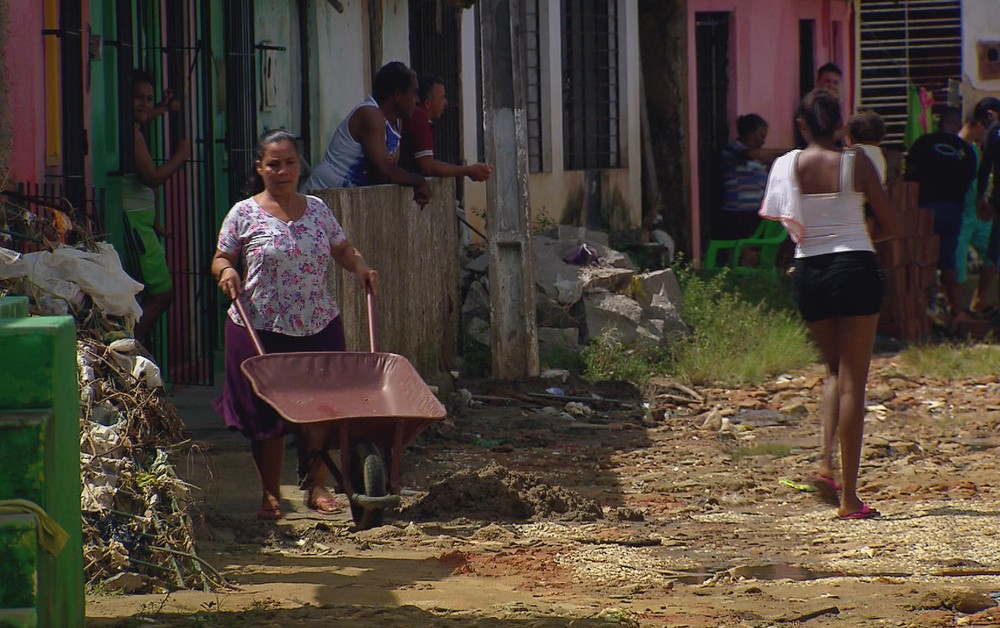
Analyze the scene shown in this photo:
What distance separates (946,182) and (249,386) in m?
9.45

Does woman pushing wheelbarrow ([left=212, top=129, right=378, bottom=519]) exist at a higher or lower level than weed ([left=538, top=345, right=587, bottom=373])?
higher

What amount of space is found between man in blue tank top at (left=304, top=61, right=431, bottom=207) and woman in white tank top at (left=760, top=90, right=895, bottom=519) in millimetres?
2756

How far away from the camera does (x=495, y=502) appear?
22.8 feet

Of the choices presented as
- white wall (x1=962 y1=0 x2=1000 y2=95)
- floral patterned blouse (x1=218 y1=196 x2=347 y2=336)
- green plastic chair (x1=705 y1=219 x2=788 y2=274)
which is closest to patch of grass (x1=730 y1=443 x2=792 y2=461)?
floral patterned blouse (x1=218 y1=196 x2=347 y2=336)

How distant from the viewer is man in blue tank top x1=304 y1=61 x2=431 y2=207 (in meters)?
8.88

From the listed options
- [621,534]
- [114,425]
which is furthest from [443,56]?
[114,425]

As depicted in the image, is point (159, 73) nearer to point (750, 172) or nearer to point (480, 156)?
point (480, 156)

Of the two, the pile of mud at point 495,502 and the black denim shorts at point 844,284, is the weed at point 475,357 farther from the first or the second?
the black denim shorts at point 844,284

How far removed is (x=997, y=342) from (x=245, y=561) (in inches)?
379

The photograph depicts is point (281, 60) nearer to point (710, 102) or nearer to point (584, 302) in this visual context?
point (584, 302)

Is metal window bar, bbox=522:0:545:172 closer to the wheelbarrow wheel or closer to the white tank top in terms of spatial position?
the white tank top

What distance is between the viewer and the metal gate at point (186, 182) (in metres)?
9.54

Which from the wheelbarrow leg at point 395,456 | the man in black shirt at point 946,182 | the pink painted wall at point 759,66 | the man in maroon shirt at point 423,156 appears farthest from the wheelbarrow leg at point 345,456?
the pink painted wall at point 759,66

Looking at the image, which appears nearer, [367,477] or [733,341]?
[367,477]
